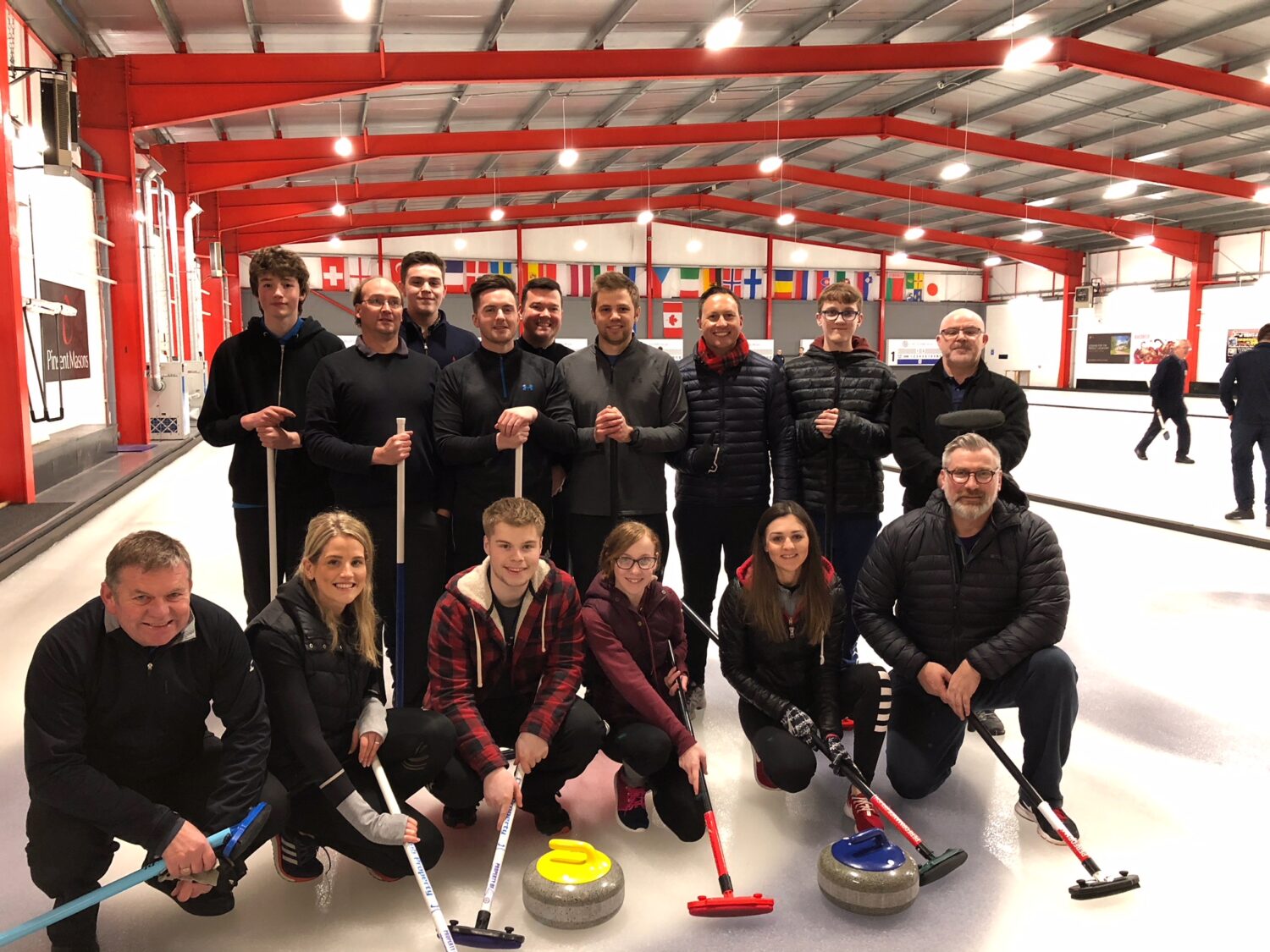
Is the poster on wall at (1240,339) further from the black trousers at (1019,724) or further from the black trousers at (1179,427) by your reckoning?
the black trousers at (1019,724)

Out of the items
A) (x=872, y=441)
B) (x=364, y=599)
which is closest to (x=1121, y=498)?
(x=872, y=441)

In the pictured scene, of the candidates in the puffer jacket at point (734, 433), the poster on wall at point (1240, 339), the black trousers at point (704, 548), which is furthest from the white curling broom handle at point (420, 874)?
the poster on wall at point (1240, 339)

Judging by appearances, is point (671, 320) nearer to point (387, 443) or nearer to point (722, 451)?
point (722, 451)

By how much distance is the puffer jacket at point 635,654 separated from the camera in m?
2.45

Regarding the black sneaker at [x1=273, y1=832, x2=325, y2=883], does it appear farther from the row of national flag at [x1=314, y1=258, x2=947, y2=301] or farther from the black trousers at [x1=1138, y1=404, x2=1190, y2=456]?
the row of national flag at [x1=314, y1=258, x2=947, y2=301]

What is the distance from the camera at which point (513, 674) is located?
2.46m

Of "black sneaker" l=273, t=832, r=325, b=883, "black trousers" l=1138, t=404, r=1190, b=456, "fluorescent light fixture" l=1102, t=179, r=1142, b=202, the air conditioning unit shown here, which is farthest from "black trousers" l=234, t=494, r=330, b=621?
"fluorescent light fixture" l=1102, t=179, r=1142, b=202

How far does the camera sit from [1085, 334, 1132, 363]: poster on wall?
80.0ft

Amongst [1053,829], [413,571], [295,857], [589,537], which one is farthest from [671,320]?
[295,857]

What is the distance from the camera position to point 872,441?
3.30 metres

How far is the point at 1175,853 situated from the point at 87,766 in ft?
8.76

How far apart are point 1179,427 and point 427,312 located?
10.3 m

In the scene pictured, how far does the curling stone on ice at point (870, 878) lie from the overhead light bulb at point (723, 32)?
26.3 ft

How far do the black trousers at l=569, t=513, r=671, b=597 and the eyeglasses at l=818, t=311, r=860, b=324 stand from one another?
975 millimetres
